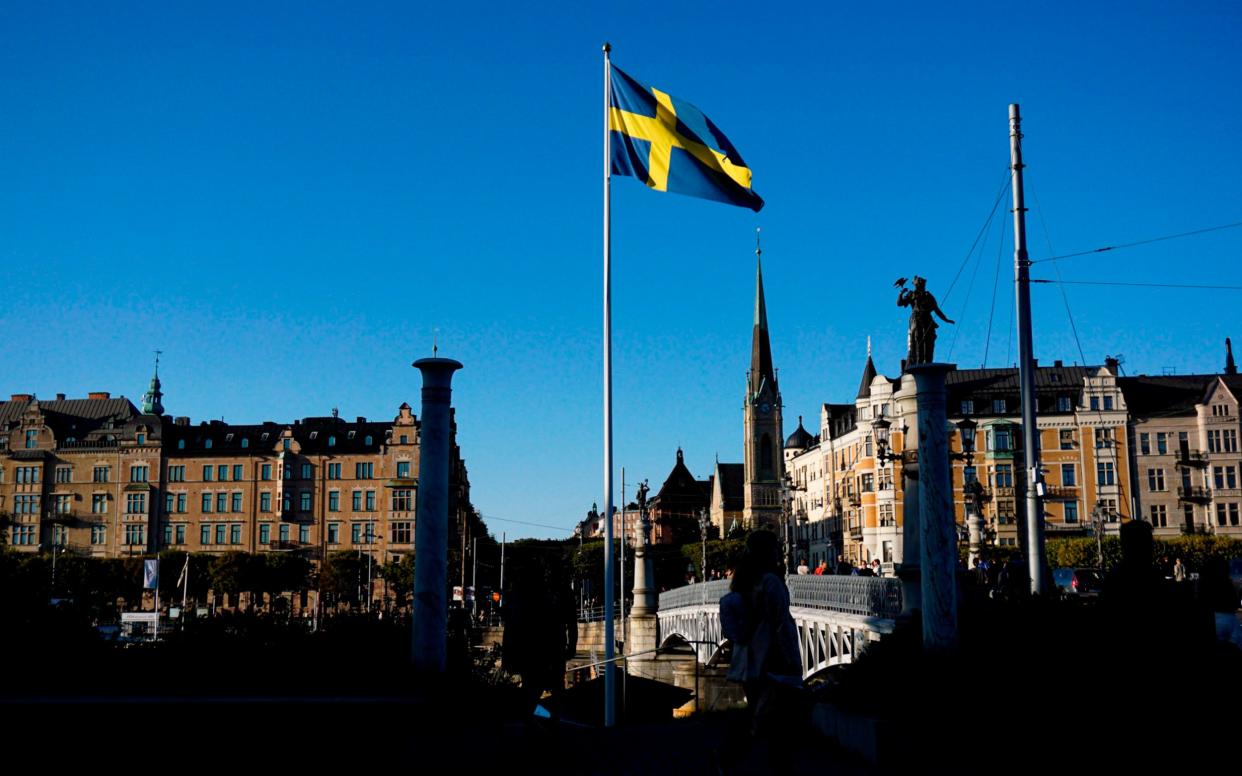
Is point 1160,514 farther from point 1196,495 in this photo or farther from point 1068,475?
point 1068,475

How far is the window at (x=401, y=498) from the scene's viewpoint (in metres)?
104

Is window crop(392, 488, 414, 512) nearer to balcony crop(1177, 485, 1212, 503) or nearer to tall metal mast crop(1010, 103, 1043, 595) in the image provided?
balcony crop(1177, 485, 1212, 503)

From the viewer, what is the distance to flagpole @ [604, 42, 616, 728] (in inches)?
675

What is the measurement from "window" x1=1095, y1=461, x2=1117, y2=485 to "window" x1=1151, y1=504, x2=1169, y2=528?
3.43 metres

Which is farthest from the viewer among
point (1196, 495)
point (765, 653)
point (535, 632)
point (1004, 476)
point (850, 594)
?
point (1004, 476)

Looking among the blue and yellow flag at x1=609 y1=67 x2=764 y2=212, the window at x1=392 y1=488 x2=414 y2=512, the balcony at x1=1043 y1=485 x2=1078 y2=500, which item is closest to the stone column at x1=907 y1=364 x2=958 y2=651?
the blue and yellow flag at x1=609 y1=67 x2=764 y2=212

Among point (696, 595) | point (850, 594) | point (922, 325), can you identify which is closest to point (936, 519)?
point (922, 325)

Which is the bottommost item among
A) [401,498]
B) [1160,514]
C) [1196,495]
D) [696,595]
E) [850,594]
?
[696,595]

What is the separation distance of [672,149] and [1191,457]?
8185 centimetres

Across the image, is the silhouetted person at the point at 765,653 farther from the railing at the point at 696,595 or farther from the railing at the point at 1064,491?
the railing at the point at 1064,491

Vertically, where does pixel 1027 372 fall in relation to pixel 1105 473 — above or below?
below

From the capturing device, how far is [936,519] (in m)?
12.1

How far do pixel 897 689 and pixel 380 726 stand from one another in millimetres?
4748

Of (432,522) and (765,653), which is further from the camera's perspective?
(432,522)
